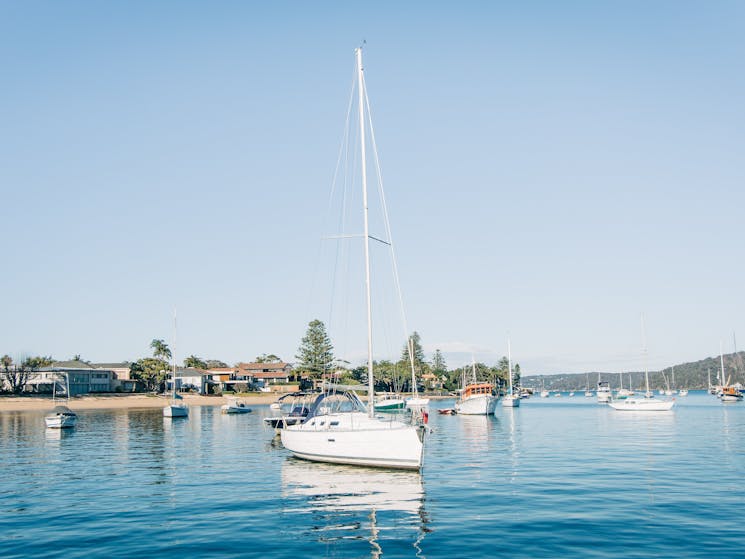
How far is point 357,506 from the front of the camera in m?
24.4

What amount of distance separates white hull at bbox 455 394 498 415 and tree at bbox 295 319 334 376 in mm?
84206

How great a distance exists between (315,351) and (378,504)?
503 ft

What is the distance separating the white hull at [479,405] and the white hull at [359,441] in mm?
59805

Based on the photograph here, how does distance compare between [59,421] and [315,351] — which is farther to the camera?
[315,351]

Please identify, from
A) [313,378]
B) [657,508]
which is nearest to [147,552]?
[657,508]

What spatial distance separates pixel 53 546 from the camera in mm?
19266

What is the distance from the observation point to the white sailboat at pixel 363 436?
103ft

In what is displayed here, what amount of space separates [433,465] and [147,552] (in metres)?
21.1

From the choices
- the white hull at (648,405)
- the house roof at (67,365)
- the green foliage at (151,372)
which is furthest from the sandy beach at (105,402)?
the white hull at (648,405)

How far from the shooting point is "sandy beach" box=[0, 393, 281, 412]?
120 m

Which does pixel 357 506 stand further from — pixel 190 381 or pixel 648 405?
pixel 190 381

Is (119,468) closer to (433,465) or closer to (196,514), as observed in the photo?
(196,514)

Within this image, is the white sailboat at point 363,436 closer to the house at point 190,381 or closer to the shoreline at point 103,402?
the shoreline at point 103,402

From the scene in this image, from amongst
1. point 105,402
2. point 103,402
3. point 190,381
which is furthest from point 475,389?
point 190,381
